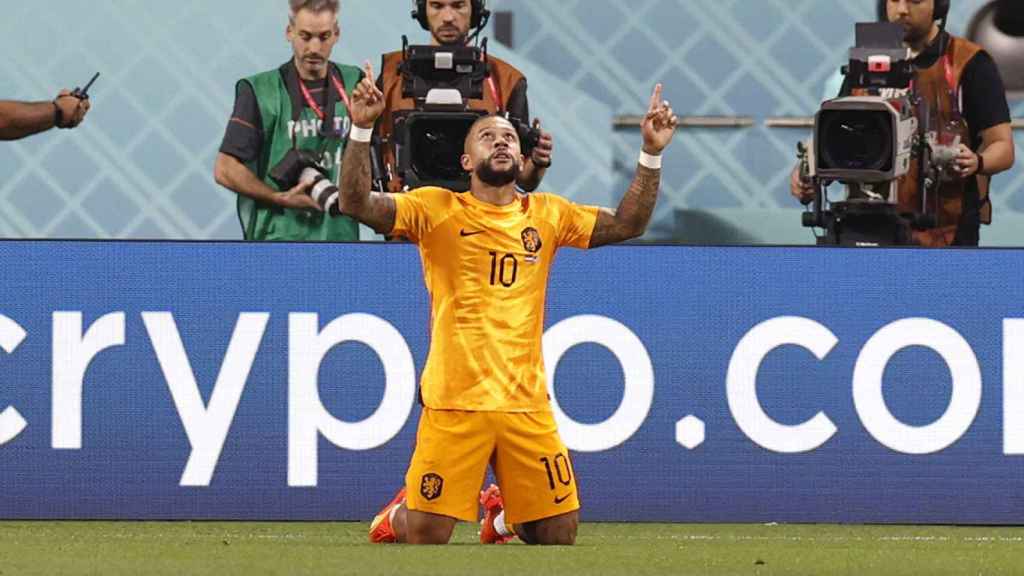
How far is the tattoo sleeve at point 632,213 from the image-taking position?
288 inches

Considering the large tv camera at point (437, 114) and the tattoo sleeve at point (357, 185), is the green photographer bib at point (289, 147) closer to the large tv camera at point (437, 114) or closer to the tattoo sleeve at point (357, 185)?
the large tv camera at point (437, 114)

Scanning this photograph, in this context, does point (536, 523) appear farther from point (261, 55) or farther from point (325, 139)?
point (261, 55)

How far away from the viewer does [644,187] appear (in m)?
7.31

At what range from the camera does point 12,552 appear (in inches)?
266

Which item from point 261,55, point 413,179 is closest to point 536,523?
point 413,179

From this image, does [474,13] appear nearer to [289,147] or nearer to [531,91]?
[289,147]

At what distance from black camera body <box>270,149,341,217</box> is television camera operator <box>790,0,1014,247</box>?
1825 mm

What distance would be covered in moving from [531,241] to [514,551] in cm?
112

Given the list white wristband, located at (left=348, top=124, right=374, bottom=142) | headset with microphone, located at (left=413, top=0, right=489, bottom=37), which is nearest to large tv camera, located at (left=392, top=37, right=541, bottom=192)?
headset with microphone, located at (left=413, top=0, right=489, bottom=37)

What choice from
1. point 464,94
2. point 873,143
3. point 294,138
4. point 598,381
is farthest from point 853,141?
point 294,138

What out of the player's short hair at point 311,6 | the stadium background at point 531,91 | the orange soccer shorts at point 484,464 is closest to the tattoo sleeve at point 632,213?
the orange soccer shorts at point 484,464

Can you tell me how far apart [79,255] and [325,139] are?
105 centimetres

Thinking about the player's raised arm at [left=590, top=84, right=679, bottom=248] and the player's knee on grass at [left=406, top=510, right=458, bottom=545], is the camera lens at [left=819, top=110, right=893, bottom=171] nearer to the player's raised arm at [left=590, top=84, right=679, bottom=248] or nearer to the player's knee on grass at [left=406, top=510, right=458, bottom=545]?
the player's raised arm at [left=590, top=84, right=679, bottom=248]

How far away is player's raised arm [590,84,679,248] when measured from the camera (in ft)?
23.6
